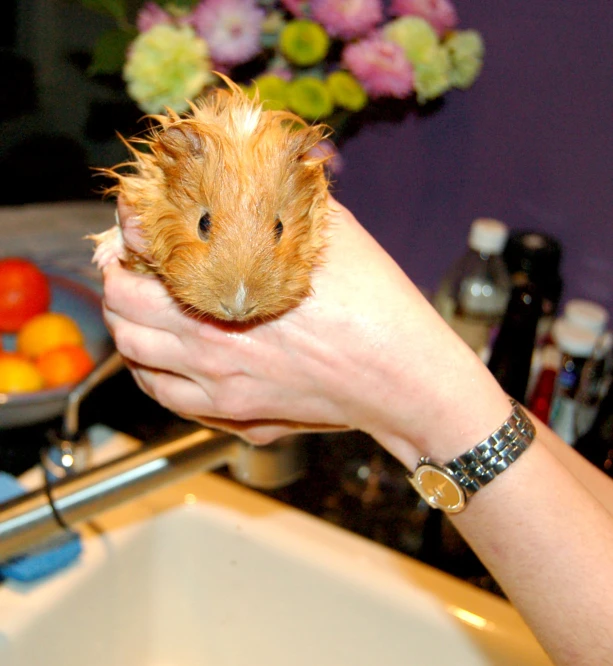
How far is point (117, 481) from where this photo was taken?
729 mm

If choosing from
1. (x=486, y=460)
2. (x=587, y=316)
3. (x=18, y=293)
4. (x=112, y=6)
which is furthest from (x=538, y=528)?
(x=112, y=6)

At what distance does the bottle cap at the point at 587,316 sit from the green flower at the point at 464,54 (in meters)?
0.47

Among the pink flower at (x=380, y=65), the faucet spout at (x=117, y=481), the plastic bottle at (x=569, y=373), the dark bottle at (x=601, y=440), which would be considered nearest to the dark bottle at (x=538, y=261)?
the plastic bottle at (x=569, y=373)

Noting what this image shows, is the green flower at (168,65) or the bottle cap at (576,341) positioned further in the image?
the bottle cap at (576,341)

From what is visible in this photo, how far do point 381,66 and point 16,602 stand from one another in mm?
996

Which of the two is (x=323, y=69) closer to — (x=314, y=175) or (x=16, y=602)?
(x=314, y=175)

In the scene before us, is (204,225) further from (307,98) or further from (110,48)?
(110,48)

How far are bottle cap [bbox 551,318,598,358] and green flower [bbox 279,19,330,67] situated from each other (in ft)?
2.13

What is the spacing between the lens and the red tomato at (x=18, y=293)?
124 centimetres

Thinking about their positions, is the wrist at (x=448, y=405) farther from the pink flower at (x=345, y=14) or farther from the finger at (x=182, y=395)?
the pink flower at (x=345, y=14)

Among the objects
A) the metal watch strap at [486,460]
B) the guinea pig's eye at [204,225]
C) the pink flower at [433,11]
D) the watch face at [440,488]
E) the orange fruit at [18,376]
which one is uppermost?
the pink flower at [433,11]

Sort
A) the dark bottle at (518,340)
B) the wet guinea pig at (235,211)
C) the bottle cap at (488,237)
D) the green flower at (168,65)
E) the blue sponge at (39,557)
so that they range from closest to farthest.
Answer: the wet guinea pig at (235,211) < the blue sponge at (39,557) < the green flower at (168,65) < the dark bottle at (518,340) < the bottle cap at (488,237)

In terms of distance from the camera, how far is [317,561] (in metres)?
1.03

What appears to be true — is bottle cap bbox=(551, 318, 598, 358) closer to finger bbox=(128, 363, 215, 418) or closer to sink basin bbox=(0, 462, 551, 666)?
sink basin bbox=(0, 462, 551, 666)
